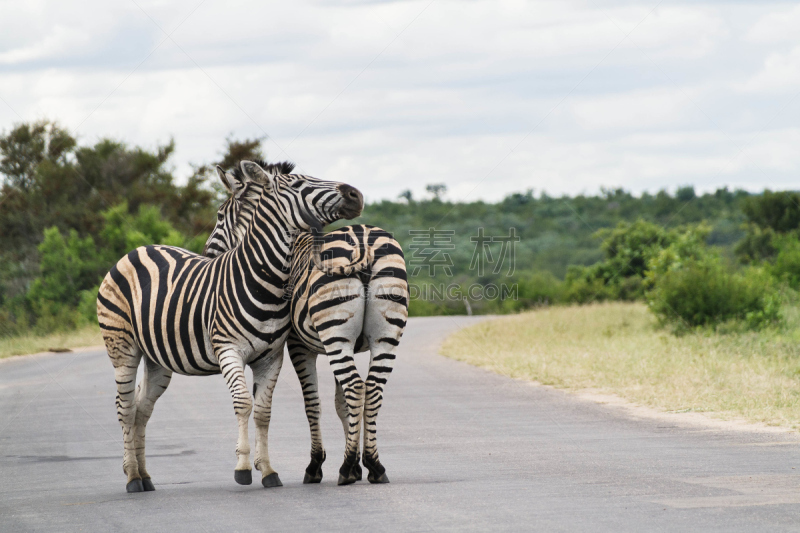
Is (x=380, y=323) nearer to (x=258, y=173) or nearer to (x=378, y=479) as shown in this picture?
(x=378, y=479)

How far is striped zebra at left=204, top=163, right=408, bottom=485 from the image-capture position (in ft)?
21.1

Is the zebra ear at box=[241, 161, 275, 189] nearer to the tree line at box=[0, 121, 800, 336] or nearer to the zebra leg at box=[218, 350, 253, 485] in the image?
the zebra leg at box=[218, 350, 253, 485]

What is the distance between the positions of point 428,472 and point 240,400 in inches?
71.6

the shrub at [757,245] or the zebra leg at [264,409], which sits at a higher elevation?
the shrub at [757,245]

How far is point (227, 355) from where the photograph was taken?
6.37 meters

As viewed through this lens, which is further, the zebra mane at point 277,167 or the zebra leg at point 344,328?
the zebra mane at point 277,167

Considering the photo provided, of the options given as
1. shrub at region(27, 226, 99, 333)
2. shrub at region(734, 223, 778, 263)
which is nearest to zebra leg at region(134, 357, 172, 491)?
shrub at region(27, 226, 99, 333)

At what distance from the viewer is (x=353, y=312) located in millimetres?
6426

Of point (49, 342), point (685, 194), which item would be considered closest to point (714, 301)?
point (49, 342)

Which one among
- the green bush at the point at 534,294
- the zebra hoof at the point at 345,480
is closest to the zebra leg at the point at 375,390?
the zebra hoof at the point at 345,480

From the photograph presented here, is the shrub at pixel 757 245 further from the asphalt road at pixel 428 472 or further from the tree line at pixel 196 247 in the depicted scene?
the asphalt road at pixel 428 472

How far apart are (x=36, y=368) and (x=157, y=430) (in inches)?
363

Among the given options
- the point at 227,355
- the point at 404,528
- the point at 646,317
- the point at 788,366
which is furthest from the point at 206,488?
the point at 646,317

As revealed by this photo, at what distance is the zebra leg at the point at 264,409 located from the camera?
21.7 ft
